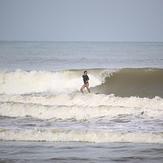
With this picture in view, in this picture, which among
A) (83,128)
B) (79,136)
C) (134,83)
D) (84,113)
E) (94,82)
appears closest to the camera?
(79,136)

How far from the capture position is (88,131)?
38.9 ft

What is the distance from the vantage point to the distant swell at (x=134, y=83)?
21.9 m

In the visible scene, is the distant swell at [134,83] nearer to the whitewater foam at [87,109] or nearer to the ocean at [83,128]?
the ocean at [83,128]

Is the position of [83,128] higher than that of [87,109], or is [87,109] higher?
[87,109]

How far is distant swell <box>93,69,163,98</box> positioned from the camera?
21891mm

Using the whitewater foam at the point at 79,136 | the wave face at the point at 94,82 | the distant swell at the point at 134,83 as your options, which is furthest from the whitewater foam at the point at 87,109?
the wave face at the point at 94,82

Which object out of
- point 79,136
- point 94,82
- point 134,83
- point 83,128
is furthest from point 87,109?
point 94,82

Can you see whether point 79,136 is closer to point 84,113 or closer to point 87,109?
point 84,113

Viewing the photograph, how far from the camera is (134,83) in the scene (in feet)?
80.7

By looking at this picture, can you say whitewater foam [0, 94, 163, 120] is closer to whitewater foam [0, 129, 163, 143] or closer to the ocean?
the ocean

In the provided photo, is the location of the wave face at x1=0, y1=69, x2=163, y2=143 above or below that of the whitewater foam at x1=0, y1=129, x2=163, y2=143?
above

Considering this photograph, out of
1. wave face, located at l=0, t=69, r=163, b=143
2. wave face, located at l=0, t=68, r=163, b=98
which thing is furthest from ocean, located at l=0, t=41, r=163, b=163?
wave face, located at l=0, t=68, r=163, b=98

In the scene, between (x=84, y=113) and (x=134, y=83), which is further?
(x=134, y=83)

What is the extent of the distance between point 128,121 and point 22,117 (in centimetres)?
352
